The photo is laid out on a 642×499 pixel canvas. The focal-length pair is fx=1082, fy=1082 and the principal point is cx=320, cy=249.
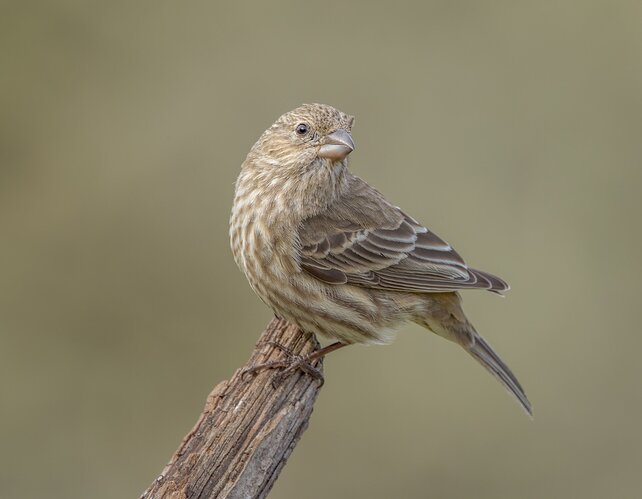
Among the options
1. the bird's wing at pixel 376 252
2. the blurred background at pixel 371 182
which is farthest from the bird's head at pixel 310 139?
the blurred background at pixel 371 182

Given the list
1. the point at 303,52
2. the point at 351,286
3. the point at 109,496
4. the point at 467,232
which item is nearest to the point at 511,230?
the point at 467,232

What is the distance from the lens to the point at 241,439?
→ 468 cm

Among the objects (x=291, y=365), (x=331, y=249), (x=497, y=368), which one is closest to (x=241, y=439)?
(x=291, y=365)

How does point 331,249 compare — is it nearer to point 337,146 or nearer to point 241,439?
point 337,146

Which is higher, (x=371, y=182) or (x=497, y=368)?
(x=371, y=182)

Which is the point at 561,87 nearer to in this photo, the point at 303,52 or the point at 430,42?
the point at 430,42

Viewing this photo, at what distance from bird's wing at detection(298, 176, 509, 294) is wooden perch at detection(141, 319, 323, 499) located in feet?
2.78

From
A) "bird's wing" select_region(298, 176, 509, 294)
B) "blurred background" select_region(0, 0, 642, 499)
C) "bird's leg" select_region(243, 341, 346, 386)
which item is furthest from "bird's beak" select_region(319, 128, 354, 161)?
"blurred background" select_region(0, 0, 642, 499)

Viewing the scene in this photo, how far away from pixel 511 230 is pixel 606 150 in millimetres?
1427

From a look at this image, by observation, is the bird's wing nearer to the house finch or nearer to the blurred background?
the house finch

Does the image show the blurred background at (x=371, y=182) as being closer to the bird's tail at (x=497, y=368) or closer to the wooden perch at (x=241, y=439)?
the bird's tail at (x=497, y=368)

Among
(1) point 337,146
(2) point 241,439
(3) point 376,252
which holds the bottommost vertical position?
(2) point 241,439

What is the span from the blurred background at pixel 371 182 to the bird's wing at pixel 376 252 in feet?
7.74

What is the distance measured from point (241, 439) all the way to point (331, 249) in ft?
5.43
